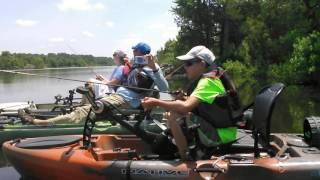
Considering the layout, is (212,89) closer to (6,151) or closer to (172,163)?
(172,163)

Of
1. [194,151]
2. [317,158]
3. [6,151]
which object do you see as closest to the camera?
[317,158]

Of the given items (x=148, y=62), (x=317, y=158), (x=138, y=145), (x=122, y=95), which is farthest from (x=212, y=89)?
(x=122, y=95)

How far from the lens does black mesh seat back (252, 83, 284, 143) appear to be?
5473mm

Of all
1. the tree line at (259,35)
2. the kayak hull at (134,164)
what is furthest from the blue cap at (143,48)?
the tree line at (259,35)

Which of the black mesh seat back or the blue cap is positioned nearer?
the black mesh seat back

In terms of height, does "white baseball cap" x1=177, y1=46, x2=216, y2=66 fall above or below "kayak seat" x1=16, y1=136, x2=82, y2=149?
above

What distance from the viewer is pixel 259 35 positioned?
32750 mm

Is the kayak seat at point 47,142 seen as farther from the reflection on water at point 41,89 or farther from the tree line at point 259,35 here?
the tree line at point 259,35

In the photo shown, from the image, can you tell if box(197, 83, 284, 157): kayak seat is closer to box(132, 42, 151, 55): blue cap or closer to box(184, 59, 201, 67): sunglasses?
box(184, 59, 201, 67): sunglasses

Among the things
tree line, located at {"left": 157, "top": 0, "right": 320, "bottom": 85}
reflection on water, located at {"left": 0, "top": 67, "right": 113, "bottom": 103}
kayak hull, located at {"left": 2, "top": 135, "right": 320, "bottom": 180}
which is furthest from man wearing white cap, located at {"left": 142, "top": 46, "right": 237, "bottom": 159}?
tree line, located at {"left": 157, "top": 0, "right": 320, "bottom": 85}

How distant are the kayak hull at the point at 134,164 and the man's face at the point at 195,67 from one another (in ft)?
3.03

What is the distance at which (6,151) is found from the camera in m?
6.75

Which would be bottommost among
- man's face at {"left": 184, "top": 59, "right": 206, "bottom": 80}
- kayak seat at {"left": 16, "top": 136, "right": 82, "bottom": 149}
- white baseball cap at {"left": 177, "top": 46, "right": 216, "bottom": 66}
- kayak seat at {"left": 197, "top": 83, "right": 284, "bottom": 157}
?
kayak seat at {"left": 16, "top": 136, "right": 82, "bottom": 149}

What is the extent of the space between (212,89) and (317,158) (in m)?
1.29
